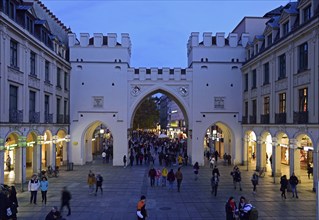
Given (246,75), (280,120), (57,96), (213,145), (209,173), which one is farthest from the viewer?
(213,145)

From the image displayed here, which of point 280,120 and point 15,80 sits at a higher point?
point 15,80

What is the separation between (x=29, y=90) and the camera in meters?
22.8

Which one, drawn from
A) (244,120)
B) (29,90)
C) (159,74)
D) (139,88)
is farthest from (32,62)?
(244,120)

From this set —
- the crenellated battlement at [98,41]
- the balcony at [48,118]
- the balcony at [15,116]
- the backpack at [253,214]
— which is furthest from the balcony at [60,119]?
the backpack at [253,214]

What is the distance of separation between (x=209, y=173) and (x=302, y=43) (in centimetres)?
1256

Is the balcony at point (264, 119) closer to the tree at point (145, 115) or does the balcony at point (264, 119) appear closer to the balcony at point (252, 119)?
the balcony at point (252, 119)

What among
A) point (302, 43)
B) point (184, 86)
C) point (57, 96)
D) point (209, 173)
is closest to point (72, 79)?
point (57, 96)

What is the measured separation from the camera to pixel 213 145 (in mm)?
43312

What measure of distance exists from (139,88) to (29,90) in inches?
487

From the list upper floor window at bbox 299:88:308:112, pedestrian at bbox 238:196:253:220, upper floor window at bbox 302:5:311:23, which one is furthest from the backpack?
upper floor window at bbox 302:5:311:23

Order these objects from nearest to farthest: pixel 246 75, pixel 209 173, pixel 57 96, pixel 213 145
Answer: pixel 209 173 < pixel 57 96 < pixel 246 75 < pixel 213 145

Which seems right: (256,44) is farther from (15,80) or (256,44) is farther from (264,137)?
(15,80)

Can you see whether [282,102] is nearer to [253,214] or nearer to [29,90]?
[253,214]

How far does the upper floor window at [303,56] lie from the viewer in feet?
66.1
